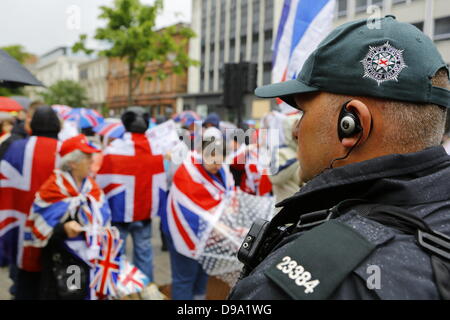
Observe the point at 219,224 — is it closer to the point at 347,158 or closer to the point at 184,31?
the point at 347,158

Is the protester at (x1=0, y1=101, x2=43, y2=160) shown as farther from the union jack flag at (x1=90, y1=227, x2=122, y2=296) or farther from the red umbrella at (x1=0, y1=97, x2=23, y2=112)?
the union jack flag at (x1=90, y1=227, x2=122, y2=296)

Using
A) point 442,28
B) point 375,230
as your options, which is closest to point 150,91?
point 442,28

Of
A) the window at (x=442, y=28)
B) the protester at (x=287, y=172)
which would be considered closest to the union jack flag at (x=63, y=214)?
the protester at (x=287, y=172)

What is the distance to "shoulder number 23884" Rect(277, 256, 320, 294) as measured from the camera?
0.88 meters

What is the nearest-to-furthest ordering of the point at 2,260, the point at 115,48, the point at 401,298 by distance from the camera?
the point at 401,298 < the point at 2,260 < the point at 115,48

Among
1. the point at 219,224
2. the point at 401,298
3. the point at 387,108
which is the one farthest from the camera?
the point at 219,224

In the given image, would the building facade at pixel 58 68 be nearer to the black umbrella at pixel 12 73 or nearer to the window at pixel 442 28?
the window at pixel 442 28

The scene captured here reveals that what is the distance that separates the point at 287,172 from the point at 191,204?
36.2 inches

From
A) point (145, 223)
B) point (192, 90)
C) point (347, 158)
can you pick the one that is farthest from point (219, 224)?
point (192, 90)

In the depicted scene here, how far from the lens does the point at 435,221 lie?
994 millimetres

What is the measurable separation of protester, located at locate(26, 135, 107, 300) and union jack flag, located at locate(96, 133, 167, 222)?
1.16 metres

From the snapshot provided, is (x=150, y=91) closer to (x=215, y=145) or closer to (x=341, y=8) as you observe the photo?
(x=341, y=8)

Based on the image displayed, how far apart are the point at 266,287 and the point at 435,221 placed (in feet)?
1.40
